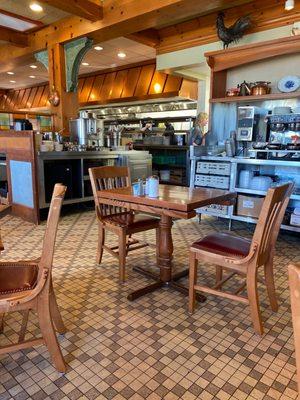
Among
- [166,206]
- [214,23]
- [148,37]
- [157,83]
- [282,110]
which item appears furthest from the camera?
[157,83]

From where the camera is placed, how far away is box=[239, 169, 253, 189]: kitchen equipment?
4.17m

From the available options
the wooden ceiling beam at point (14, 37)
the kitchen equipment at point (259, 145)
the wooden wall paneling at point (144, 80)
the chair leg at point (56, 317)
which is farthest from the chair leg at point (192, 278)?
the wooden wall paneling at point (144, 80)

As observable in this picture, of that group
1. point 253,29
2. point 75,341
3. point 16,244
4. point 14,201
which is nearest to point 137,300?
point 75,341

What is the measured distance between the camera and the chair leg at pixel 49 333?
1474 millimetres

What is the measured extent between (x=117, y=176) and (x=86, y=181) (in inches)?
88.2

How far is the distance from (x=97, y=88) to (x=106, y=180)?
272 inches

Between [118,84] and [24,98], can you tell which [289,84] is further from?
[24,98]

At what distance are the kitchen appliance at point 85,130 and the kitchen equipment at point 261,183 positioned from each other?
2965 mm

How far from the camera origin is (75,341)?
181 cm

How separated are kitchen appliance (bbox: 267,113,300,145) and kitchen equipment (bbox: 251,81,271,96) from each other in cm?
35

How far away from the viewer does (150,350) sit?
5.72 ft

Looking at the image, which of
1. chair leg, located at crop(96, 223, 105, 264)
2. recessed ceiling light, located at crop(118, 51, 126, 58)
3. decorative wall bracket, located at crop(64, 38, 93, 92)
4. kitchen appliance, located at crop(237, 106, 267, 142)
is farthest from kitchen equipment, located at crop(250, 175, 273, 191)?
recessed ceiling light, located at crop(118, 51, 126, 58)

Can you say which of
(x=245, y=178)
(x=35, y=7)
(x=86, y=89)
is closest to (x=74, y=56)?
(x=35, y=7)

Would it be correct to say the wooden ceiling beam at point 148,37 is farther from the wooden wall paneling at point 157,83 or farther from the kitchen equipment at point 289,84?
the kitchen equipment at point 289,84
